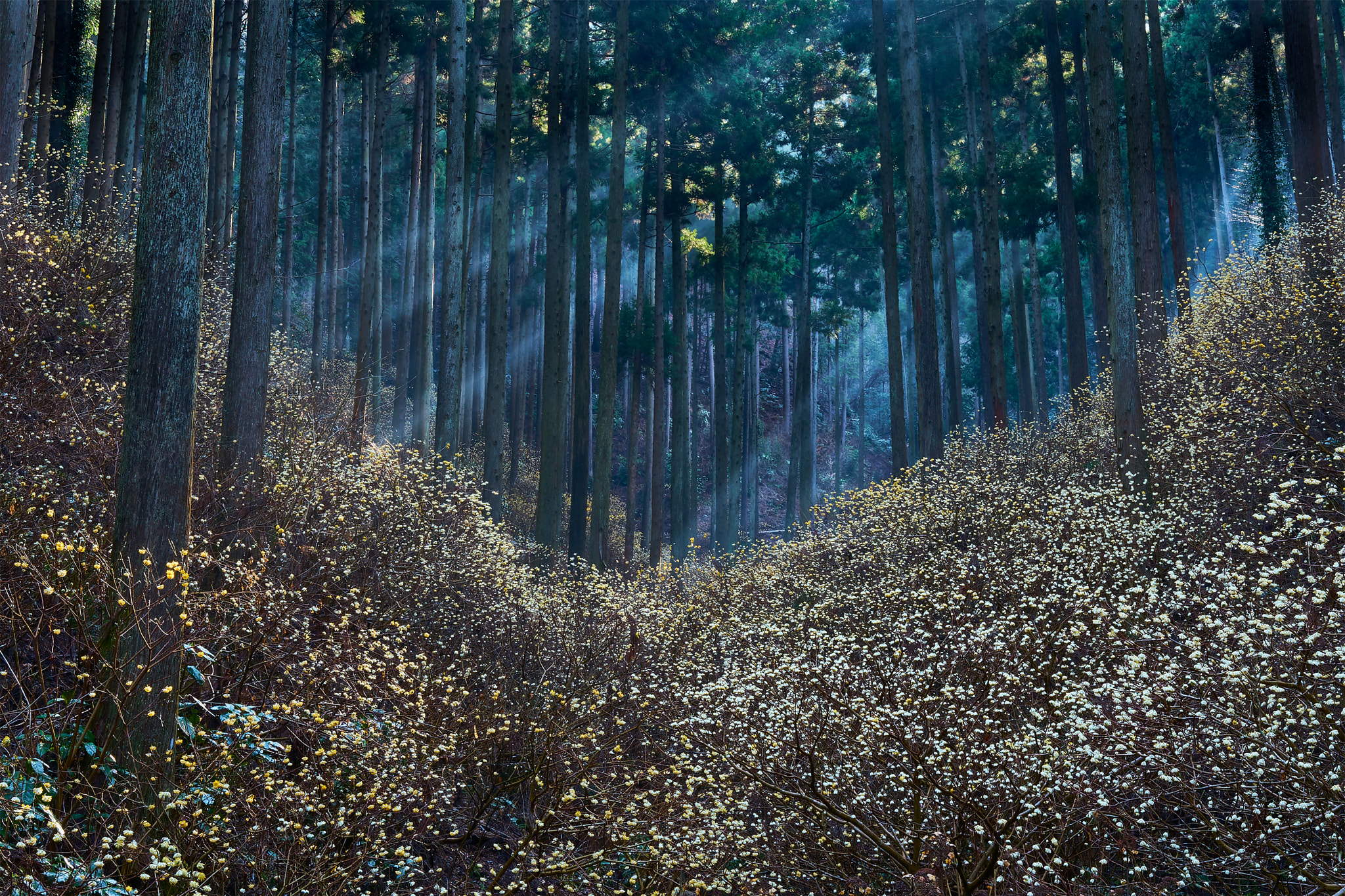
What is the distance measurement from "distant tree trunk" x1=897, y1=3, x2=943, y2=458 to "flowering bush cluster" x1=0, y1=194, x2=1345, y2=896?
542cm

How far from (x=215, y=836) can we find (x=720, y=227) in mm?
19461

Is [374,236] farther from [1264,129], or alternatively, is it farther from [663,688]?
[1264,129]

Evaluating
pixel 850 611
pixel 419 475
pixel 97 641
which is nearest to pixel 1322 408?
pixel 850 611

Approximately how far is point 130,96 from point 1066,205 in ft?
56.3

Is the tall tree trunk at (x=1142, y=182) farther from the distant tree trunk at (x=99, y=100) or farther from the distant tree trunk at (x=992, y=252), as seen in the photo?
the distant tree trunk at (x=99, y=100)

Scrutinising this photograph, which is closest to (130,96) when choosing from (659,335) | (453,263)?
(453,263)

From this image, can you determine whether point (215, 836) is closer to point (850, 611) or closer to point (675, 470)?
point (850, 611)

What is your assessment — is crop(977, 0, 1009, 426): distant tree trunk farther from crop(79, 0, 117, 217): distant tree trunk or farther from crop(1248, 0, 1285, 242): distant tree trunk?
crop(79, 0, 117, 217): distant tree trunk

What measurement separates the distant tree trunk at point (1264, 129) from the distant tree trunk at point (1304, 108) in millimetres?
2924

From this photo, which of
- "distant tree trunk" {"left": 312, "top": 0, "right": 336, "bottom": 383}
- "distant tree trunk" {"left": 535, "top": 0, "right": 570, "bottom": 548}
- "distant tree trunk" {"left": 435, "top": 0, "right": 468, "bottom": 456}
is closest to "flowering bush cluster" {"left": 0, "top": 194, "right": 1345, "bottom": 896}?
"distant tree trunk" {"left": 535, "top": 0, "right": 570, "bottom": 548}

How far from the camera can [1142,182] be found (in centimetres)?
1180

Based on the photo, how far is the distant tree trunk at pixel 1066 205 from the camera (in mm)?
17031

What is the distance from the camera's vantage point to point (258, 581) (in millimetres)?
6086

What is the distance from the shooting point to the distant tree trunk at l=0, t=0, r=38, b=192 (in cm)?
995
